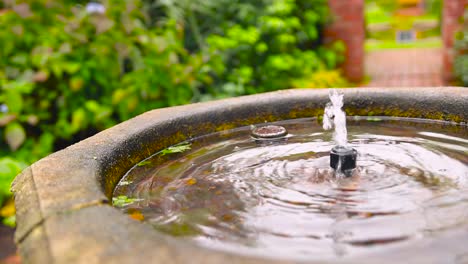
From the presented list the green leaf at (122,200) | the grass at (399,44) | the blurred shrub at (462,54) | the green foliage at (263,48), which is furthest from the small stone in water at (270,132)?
the grass at (399,44)

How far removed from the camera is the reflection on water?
1.24 m

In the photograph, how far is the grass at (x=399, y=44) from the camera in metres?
9.36

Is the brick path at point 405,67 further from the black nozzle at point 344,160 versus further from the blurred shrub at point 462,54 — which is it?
the black nozzle at point 344,160

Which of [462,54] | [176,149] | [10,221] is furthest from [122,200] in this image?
[462,54]

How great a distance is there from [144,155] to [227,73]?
11.0 feet

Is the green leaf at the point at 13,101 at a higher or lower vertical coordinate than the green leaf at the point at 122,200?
higher

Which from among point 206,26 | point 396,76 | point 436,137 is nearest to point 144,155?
point 436,137

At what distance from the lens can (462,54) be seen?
Answer: 5695 millimetres

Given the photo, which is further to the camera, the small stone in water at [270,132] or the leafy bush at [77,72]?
the leafy bush at [77,72]

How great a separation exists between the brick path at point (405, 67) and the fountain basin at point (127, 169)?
3.92 meters

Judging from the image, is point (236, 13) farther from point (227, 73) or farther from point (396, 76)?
point (396, 76)

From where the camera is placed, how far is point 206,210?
1476mm

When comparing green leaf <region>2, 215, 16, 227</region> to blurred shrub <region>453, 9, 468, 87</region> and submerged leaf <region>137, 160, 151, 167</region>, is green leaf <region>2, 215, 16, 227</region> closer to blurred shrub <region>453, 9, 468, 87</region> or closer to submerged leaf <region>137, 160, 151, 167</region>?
submerged leaf <region>137, 160, 151, 167</region>

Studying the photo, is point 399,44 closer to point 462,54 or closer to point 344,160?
point 462,54
